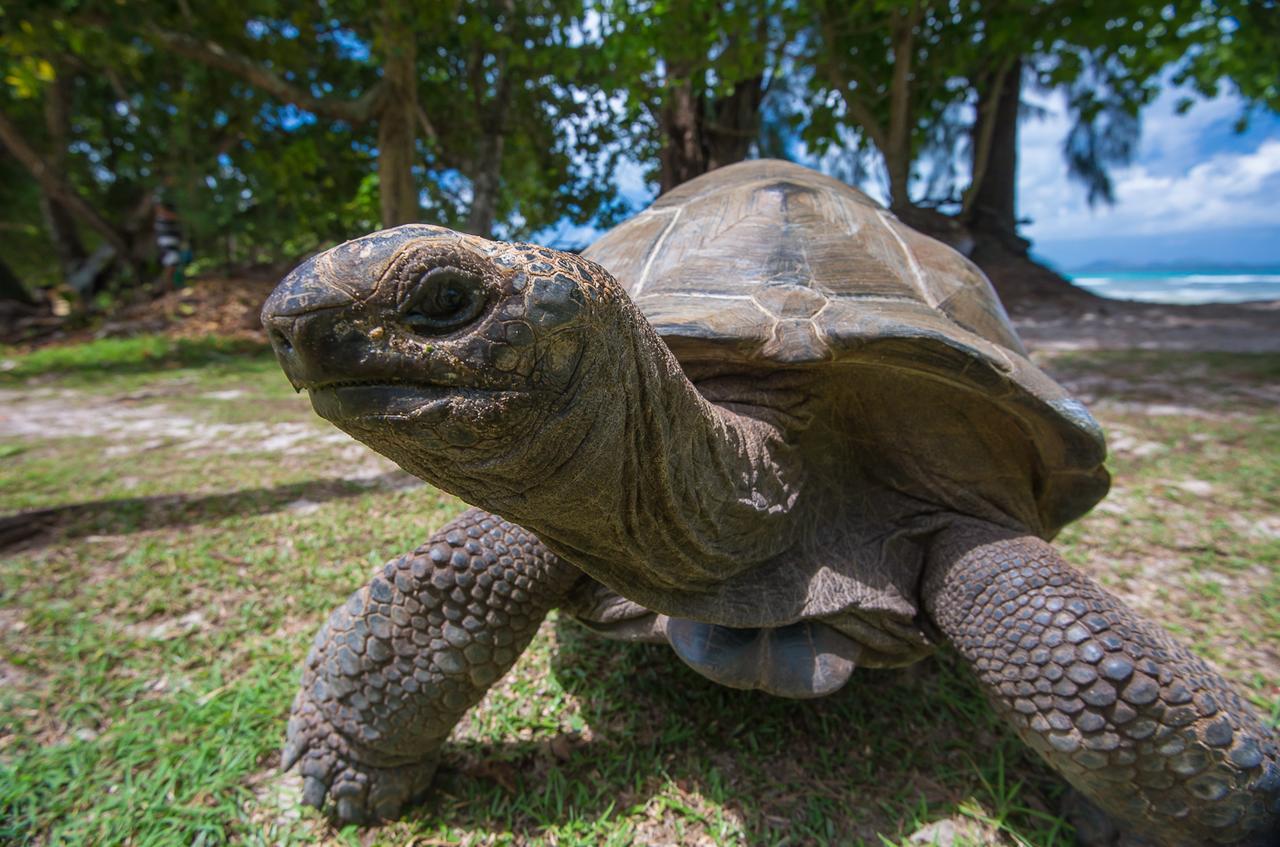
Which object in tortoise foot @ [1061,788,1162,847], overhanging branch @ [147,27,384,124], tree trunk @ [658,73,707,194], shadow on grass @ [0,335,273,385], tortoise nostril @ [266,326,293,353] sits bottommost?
tortoise foot @ [1061,788,1162,847]

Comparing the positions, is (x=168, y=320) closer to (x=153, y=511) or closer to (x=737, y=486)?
(x=153, y=511)

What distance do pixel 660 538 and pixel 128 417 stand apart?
17.7 feet

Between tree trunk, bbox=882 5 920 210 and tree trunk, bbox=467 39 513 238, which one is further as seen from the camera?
tree trunk, bbox=467 39 513 238

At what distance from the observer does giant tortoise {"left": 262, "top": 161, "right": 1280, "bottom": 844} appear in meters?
0.78

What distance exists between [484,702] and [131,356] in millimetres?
8412

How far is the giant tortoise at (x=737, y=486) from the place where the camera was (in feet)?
2.54

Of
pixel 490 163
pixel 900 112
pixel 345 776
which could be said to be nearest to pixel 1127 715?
pixel 345 776

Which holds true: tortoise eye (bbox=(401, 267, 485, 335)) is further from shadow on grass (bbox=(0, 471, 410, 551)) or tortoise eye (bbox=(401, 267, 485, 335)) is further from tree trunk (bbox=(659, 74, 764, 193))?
tree trunk (bbox=(659, 74, 764, 193))

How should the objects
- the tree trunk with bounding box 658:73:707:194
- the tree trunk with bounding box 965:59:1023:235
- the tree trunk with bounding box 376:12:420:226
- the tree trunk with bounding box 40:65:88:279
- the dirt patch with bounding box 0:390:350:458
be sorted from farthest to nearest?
the tree trunk with bounding box 965:59:1023:235, the tree trunk with bounding box 40:65:88:279, the tree trunk with bounding box 658:73:707:194, the tree trunk with bounding box 376:12:420:226, the dirt patch with bounding box 0:390:350:458

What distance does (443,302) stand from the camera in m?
0.76

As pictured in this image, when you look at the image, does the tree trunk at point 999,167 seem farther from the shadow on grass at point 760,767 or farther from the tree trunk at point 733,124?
the shadow on grass at point 760,767

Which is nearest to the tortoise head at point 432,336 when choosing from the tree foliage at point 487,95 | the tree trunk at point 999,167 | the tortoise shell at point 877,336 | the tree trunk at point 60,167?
the tortoise shell at point 877,336

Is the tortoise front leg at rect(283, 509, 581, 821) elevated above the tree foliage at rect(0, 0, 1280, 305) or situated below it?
below

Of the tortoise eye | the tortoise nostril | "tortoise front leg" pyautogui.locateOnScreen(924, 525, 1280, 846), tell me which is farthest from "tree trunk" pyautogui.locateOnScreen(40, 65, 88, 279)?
"tortoise front leg" pyautogui.locateOnScreen(924, 525, 1280, 846)
